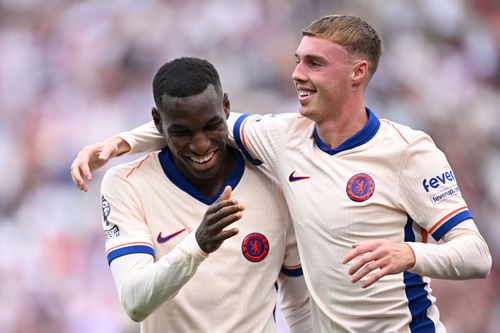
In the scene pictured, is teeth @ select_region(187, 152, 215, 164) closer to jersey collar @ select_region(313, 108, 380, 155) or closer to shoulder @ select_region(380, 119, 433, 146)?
jersey collar @ select_region(313, 108, 380, 155)

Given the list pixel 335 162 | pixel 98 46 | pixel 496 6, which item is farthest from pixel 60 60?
pixel 335 162

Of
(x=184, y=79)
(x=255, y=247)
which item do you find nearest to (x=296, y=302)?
(x=255, y=247)

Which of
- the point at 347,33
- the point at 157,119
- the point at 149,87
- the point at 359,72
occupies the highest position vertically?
the point at 347,33

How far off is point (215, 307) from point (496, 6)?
4.66 meters

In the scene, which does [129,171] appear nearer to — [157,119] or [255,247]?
[157,119]

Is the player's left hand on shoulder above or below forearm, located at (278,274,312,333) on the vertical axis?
above

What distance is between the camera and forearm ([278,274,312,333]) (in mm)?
3801

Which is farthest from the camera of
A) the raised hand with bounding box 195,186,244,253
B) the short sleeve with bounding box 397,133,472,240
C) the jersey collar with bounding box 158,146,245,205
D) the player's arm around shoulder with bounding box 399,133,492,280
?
the jersey collar with bounding box 158,146,245,205

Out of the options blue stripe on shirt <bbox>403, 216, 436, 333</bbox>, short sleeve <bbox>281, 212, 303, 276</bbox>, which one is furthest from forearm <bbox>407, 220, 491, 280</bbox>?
short sleeve <bbox>281, 212, 303, 276</bbox>

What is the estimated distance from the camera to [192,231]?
11.5ft

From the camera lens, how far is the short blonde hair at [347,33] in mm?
3656

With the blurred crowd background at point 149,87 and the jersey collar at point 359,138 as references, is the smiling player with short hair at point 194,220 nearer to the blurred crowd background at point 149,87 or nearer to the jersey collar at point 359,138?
the jersey collar at point 359,138

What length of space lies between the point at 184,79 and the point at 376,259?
991mm

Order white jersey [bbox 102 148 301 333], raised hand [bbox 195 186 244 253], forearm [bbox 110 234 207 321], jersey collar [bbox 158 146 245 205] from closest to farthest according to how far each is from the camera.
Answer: raised hand [bbox 195 186 244 253] < forearm [bbox 110 234 207 321] < white jersey [bbox 102 148 301 333] < jersey collar [bbox 158 146 245 205]
